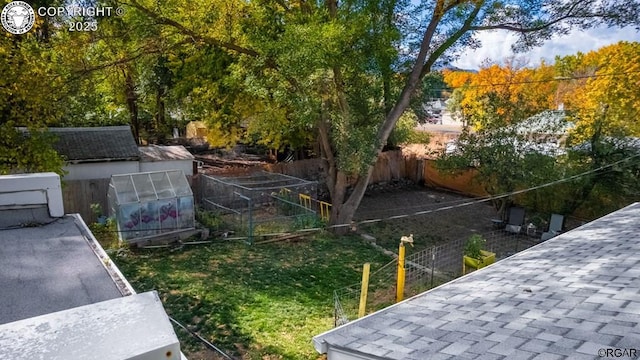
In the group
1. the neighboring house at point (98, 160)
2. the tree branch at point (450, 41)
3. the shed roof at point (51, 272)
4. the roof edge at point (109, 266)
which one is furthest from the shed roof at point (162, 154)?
the shed roof at point (51, 272)

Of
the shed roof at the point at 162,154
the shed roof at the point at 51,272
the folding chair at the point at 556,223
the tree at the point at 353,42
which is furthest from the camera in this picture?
the shed roof at the point at 162,154

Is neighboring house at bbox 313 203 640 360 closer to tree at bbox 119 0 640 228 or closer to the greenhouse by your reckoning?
tree at bbox 119 0 640 228

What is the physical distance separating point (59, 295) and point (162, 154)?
516 inches

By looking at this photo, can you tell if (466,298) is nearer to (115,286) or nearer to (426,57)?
(115,286)

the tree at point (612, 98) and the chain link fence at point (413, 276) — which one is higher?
the tree at point (612, 98)

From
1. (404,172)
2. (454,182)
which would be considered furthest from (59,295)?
(404,172)

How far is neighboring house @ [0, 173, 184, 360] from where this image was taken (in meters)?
2.01

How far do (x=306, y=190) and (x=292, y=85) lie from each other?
4854 mm

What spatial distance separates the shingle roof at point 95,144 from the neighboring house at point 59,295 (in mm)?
9185

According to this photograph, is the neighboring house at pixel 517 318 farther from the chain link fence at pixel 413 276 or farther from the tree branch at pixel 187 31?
the tree branch at pixel 187 31

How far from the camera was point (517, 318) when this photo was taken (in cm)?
367

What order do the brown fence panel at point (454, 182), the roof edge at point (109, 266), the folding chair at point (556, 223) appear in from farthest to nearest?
the brown fence panel at point (454, 182) → the folding chair at point (556, 223) → the roof edge at point (109, 266)

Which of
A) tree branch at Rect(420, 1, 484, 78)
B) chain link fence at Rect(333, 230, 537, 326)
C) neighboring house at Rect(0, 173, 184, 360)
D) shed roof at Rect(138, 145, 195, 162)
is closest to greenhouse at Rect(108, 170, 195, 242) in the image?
shed roof at Rect(138, 145, 195, 162)

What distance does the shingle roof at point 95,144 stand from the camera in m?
14.1
